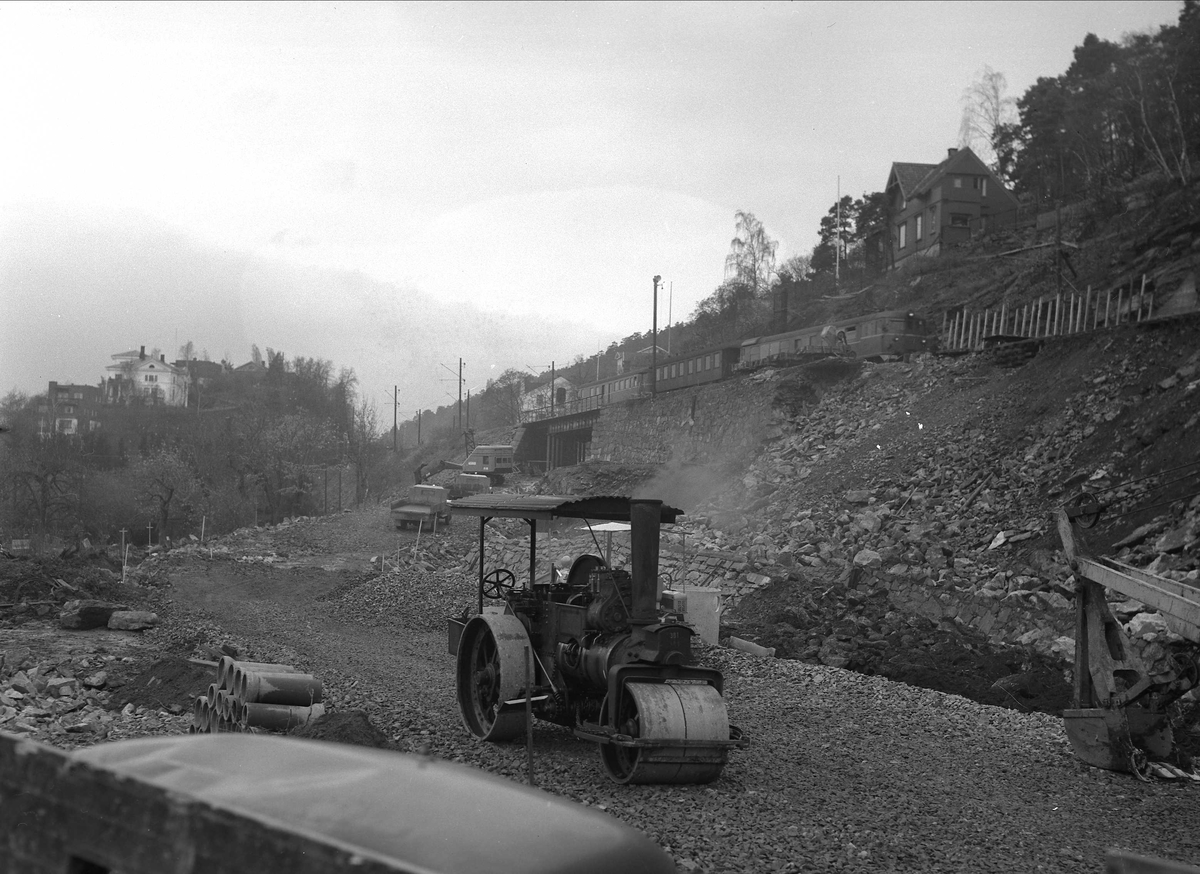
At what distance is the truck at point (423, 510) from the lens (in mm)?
41075

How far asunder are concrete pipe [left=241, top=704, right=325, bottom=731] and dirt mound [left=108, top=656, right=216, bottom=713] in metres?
2.27

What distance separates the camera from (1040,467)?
26.2m

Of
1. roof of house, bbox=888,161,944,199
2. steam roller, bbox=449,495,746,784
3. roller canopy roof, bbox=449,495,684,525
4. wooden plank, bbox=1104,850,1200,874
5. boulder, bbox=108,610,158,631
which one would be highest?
roof of house, bbox=888,161,944,199

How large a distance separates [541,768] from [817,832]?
284 centimetres

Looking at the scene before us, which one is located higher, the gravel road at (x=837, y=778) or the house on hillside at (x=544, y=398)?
the house on hillside at (x=544, y=398)

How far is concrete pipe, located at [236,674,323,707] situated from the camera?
A: 35.2 ft

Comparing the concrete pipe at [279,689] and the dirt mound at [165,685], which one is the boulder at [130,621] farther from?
the concrete pipe at [279,689]

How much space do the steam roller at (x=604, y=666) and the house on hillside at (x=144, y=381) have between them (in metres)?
75.2

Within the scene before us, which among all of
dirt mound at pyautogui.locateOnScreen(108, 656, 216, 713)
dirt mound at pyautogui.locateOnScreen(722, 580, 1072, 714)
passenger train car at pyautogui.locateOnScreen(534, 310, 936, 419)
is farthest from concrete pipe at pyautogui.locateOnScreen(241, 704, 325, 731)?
passenger train car at pyautogui.locateOnScreen(534, 310, 936, 419)

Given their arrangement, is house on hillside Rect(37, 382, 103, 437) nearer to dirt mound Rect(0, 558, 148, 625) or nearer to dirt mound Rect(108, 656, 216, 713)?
dirt mound Rect(0, 558, 148, 625)

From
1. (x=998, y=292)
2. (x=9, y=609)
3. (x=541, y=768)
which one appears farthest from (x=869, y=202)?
(x=541, y=768)

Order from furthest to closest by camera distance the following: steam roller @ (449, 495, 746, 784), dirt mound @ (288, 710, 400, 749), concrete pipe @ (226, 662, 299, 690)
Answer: concrete pipe @ (226, 662, 299, 690), dirt mound @ (288, 710, 400, 749), steam roller @ (449, 495, 746, 784)

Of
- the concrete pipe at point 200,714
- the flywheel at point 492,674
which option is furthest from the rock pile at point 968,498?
the concrete pipe at point 200,714

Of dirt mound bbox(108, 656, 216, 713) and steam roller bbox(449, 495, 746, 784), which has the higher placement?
steam roller bbox(449, 495, 746, 784)
